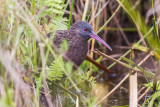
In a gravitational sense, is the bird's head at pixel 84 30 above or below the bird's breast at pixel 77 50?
above

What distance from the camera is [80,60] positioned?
324 centimetres

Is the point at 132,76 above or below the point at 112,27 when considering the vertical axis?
below

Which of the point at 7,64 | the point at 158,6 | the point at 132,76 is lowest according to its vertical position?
the point at 132,76

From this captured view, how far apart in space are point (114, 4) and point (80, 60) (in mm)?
1377

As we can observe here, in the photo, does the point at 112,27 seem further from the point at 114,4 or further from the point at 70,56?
the point at 70,56

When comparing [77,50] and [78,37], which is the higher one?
[78,37]

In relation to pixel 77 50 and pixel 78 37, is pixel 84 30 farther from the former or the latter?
pixel 77 50

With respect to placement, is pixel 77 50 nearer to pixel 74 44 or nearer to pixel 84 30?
pixel 74 44

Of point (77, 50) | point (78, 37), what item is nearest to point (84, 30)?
point (78, 37)

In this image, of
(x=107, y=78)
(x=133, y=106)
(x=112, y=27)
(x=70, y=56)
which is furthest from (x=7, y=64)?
(x=112, y=27)

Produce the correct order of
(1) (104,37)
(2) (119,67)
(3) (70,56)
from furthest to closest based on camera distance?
(1) (104,37) → (2) (119,67) → (3) (70,56)

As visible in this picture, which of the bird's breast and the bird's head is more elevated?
the bird's head

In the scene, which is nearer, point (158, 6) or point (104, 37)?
point (158, 6)

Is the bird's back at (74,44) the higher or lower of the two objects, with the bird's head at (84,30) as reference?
lower
